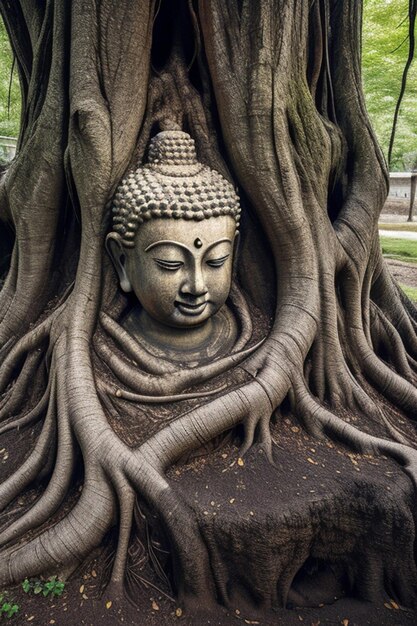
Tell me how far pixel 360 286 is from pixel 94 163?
185cm

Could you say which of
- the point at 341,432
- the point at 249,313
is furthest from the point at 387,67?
the point at 341,432

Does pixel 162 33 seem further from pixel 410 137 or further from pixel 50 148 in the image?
pixel 410 137

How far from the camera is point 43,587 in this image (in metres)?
1.85

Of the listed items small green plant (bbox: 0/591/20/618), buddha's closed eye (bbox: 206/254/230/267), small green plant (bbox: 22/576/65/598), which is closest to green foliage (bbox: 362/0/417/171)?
buddha's closed eye (bbox: 206/254/230/267)

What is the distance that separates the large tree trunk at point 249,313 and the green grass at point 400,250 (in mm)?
7126

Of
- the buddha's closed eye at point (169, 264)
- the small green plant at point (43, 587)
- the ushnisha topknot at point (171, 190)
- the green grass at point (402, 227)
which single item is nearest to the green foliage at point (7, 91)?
the ushnisha topknot at point (171, 190)

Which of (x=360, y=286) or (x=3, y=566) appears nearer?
(x=3, y=566)

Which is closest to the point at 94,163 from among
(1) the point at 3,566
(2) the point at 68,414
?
(2) the point at 68,414

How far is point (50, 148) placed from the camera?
247cm

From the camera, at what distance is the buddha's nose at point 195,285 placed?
2.29 meters

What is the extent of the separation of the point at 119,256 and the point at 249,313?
35.7 inches

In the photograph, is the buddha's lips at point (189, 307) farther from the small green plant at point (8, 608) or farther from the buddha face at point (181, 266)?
the small green plant at point (8, 608)

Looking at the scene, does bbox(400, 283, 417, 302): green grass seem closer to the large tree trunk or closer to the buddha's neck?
the large tree trunk

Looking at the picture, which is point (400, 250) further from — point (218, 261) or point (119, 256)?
→ point (119, 256)
